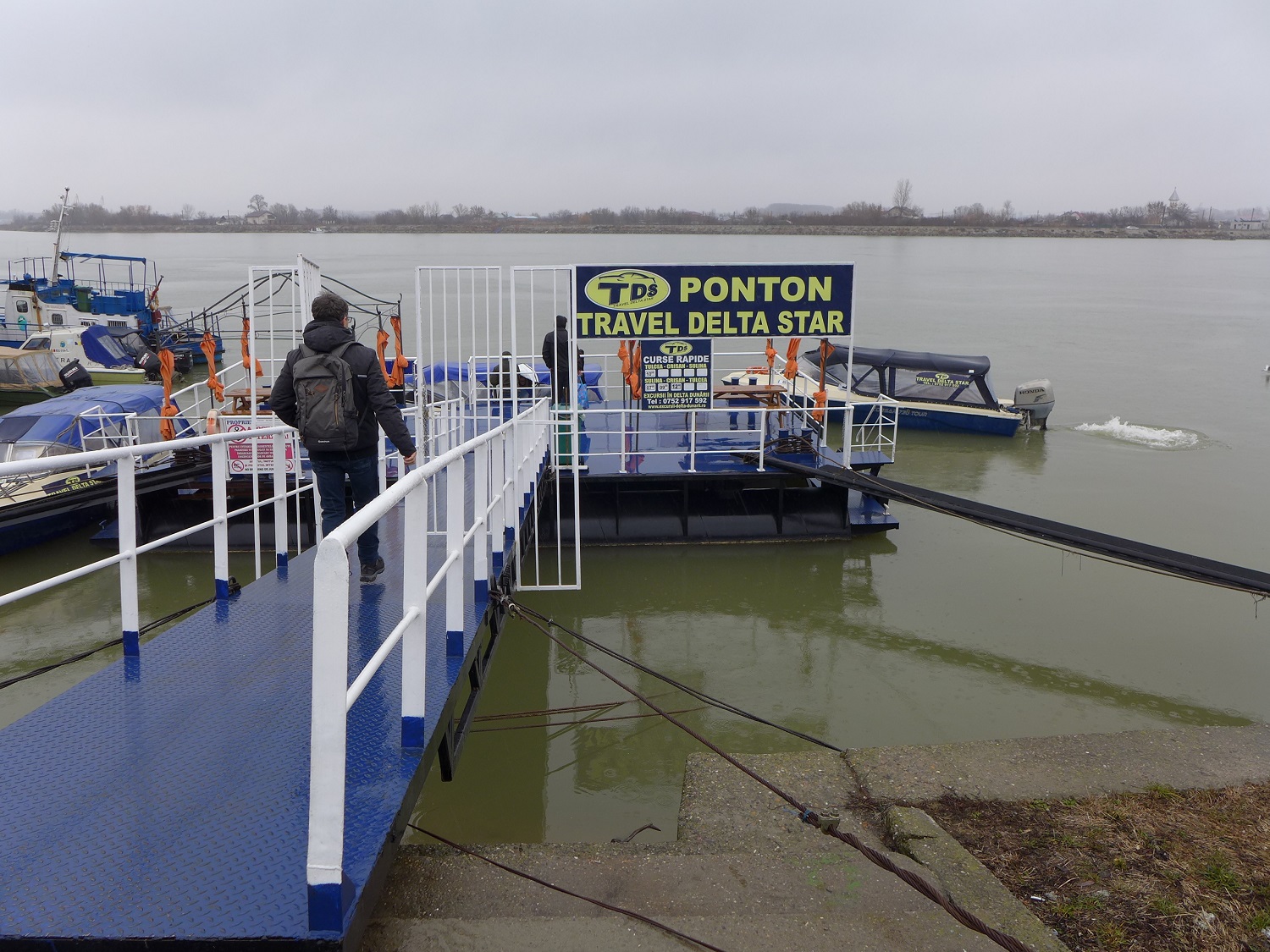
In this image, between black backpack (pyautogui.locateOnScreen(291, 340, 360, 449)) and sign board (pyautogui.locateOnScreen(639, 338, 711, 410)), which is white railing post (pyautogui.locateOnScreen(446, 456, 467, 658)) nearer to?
black backpack (pyautogui.locateOnScreen(291, 340, 360, 449))

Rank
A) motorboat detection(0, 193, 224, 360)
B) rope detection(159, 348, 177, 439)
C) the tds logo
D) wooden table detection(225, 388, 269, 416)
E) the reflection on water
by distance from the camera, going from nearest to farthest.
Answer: the reflection on water < the tds logo < rope detection(159, 348, 177, 439) < wooden table detection(225, 388, 269, 416) < motorboat detection(0, 193, 224, 360)

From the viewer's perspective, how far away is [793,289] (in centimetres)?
1101

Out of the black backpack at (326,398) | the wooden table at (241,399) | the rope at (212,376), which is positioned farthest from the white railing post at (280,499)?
the wooden table at (241,399)

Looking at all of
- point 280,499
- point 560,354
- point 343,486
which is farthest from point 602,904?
point 560,354

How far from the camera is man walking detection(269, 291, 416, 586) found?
4629 millimetres

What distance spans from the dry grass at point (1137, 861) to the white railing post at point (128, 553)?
4.12 m

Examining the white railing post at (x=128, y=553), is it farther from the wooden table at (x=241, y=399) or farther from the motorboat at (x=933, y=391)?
the motorboat at (x=933, y=391)

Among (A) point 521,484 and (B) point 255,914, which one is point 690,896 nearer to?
(B) point 255,914

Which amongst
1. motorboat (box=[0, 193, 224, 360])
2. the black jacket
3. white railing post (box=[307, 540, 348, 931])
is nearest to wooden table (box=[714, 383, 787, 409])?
the black jacket

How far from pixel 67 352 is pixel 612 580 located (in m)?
22.7

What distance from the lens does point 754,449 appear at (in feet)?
40.3

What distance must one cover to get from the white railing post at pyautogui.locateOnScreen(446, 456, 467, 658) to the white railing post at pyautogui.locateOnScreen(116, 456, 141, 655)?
4.76ft

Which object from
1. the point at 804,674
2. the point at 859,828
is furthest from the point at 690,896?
the point at 804,674

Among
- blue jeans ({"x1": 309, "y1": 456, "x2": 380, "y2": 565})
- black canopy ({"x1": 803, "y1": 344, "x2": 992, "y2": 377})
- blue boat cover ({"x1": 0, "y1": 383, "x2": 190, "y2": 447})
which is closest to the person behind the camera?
blue jeans ({"x1": 309, "y1": 456, "x2": 380, "y2": 565})
